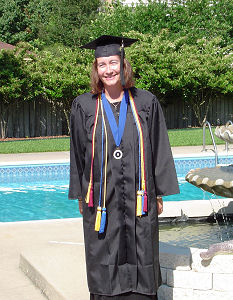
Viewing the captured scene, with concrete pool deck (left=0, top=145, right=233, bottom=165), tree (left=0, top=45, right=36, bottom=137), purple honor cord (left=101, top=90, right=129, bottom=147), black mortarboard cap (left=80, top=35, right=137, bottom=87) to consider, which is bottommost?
concrete pool deck (left=0, top=145, right=233, bottom=165)

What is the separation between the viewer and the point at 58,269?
4.38 metres

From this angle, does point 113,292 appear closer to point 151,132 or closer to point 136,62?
point 151,132

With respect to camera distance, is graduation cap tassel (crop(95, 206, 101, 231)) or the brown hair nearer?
graduation cap tassel (crop(95, 206, 101, 231))

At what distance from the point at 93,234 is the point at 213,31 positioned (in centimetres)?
2230

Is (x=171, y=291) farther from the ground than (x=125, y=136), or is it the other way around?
(x=125, y=136)

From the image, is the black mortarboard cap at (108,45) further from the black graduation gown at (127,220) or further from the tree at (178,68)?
the tree at (178,68)

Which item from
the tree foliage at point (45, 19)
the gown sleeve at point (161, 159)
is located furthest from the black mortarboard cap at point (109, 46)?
the tree foliage at point (45, 19)

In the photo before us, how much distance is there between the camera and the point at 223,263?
140 inches

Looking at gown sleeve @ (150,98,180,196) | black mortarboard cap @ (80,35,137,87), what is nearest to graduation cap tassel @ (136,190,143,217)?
gown sleeve @ (150,98,180,196)

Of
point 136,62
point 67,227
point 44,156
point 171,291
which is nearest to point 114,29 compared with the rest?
point 136,62

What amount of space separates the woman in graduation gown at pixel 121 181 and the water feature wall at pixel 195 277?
506mm

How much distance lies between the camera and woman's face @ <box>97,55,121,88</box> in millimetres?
3119

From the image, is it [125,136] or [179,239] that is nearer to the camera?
[125,136]

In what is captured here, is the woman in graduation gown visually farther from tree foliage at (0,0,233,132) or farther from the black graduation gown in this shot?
tree foliage at (0,0,233,132)
